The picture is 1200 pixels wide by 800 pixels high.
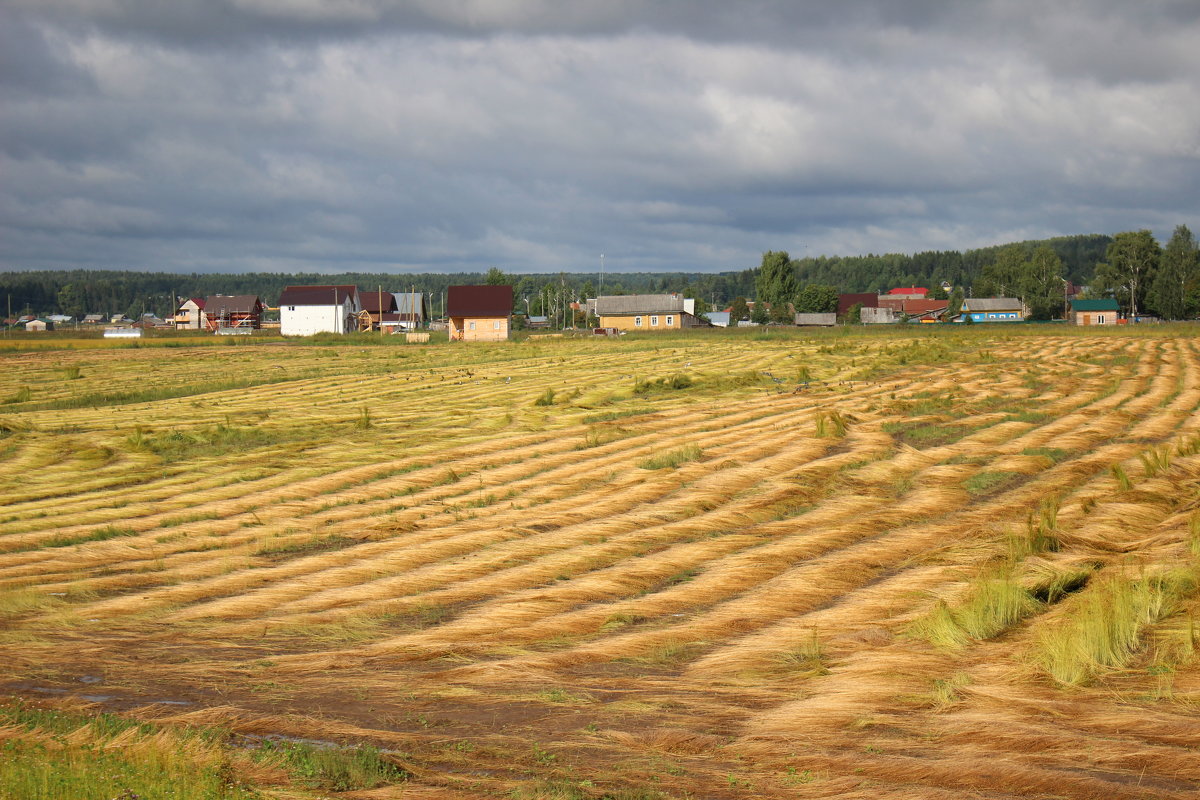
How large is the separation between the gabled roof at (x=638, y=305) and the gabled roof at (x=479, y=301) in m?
19.5

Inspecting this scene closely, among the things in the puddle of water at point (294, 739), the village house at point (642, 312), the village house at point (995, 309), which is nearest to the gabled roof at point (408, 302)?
the village house at point (642, 312)

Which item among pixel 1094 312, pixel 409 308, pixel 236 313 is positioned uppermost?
pixel 409 308

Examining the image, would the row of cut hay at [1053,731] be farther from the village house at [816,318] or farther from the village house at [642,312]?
the village house at [816,318]

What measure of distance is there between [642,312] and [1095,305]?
45305mm

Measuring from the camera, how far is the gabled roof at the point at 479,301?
249 feet

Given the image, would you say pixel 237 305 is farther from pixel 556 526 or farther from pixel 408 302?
pixel 556 526

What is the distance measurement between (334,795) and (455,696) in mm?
1723

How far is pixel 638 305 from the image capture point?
320 ft

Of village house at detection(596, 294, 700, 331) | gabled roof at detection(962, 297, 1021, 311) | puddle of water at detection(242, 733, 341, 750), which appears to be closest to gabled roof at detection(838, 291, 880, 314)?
gabled roof at detection(962, 297, 1021, 311)

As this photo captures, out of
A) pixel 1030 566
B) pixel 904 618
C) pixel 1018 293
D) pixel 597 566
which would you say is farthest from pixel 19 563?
pixel 1018 293

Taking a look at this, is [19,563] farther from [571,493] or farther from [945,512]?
[945,512]

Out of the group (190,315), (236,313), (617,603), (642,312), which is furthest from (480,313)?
(190,315)

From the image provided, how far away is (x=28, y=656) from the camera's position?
8.07 meters

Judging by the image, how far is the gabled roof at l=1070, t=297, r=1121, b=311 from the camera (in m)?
100
